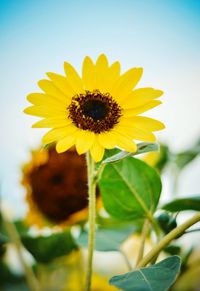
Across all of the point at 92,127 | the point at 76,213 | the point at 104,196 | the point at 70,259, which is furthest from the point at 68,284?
the point at 92,127

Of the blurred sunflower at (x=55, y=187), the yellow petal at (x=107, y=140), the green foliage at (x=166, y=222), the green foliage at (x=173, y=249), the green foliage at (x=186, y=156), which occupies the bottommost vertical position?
the green foliage at (x=173, y=249)

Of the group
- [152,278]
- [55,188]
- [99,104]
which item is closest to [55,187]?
[55,188]

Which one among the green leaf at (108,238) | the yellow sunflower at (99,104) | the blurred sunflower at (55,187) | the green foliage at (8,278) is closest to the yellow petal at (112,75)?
the yellow sunflower at (99,104)

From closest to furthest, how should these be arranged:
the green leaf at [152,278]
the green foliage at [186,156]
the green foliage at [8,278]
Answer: the green leaf at [152,278]
the green foliage at [186,156]
the green foliage at [8,278]

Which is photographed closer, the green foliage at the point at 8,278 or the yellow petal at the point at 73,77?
the yellow petal at the point at 73,77

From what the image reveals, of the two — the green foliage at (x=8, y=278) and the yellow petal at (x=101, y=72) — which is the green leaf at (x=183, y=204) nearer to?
the yellow petal at (x=101, y=72)

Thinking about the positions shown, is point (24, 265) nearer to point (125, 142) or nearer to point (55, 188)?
point (55, 188)

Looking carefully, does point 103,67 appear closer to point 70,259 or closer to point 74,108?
point 74,108
